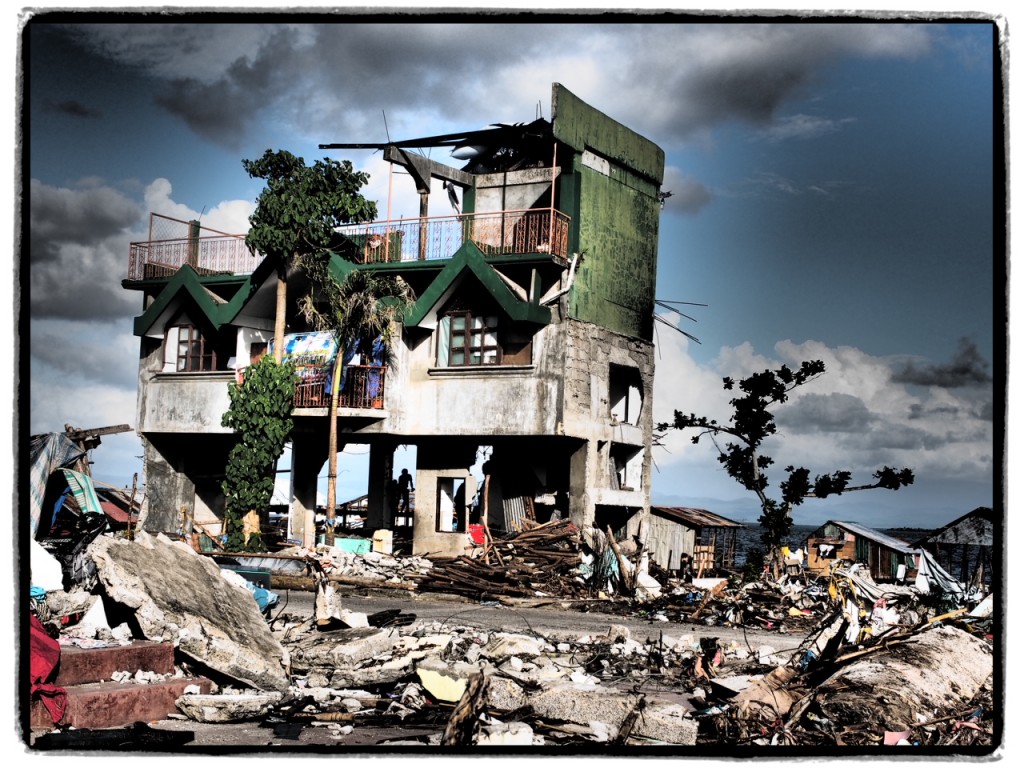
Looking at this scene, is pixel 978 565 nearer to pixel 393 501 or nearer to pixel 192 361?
pixel 393 501

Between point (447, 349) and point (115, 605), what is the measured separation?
17.4 m

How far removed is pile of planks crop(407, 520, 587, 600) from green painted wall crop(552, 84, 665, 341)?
18.2ft

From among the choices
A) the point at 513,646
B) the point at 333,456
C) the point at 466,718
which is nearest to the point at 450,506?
the point at 333,456

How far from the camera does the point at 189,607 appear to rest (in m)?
12.0

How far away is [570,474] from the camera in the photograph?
2800 centimetres

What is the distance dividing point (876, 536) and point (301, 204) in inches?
721

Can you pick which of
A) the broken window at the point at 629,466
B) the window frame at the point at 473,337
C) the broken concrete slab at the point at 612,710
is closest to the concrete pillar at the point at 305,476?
the window frame at the point at 473,337

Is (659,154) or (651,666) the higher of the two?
(659,154)

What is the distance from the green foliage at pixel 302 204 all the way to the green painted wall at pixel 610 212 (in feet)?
16.4

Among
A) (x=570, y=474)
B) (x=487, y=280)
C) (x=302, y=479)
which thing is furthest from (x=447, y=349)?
(x=302, y=479)

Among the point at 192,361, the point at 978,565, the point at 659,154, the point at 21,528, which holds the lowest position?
the point at 978,565

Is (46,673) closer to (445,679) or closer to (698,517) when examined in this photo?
(445,679)

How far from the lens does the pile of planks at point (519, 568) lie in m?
23.0

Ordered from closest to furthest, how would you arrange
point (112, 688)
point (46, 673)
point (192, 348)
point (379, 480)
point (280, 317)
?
1. point (46, 673)
2. point (112, 688)
3. point (280, 317)
4. point (192, 348)
5. point (379, 480)
